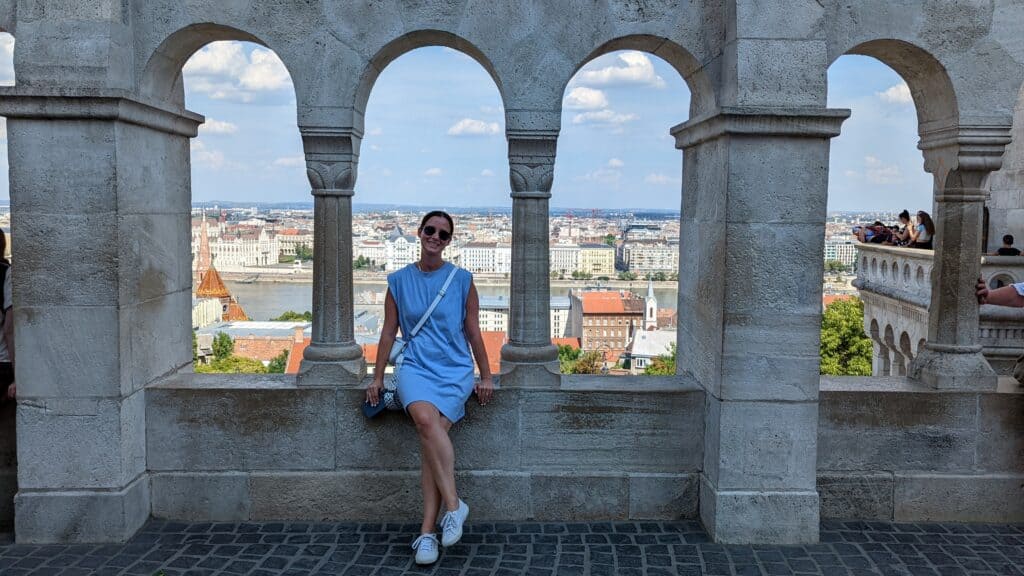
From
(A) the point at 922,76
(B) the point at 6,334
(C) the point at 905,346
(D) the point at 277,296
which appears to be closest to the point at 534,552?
(B) the point at 6,334

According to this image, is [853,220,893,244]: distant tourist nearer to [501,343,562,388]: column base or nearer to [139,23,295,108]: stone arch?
[501,343,562,388]: column base

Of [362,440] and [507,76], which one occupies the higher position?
[507,76]

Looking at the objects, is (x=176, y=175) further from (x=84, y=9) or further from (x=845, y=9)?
(x=845, y=9)

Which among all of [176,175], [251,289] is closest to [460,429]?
[176,175]

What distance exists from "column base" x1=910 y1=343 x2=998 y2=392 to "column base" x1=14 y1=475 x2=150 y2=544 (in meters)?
3.93

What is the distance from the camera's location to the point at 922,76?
4.32 metres

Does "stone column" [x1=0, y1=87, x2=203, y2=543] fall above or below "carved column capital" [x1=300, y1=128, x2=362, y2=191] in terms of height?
below

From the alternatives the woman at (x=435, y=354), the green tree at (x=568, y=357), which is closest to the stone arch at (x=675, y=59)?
the woman at (x=435, y=354)

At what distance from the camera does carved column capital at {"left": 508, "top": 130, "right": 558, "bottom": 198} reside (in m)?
4.10

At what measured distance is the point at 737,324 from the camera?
3988mm

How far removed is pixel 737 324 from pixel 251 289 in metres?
64.2

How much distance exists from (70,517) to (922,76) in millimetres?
4542

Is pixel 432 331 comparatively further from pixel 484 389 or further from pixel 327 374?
pixel 327 374

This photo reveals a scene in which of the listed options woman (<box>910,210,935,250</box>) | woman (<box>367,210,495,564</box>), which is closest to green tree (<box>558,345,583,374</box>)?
woman (<box>910,210,935,250</box>)
